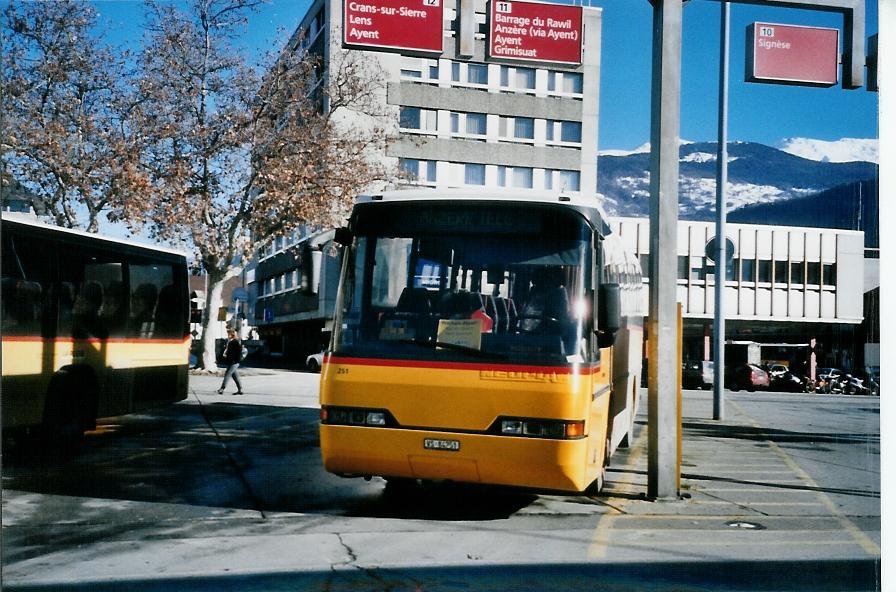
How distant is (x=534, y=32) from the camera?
9.21m

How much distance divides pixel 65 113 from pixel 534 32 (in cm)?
1239

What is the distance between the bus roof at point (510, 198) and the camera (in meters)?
7.58

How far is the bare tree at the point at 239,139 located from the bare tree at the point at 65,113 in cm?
202

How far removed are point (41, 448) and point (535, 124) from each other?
25.2 metres

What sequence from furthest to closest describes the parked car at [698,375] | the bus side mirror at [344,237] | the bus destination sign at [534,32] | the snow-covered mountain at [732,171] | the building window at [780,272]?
the building window at [780,272] < the parked car at [698,375] < the snow-covered mountain at [732,171] < the bus destination sign at [534,32] < the bus side mirror at [344,237]

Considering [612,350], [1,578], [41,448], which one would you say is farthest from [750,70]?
[41,448]

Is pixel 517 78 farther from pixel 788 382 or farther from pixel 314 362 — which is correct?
pixel 788 382

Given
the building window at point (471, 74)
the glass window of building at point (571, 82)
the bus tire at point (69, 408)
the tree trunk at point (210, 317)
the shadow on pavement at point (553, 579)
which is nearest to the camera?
the shadow on pavement at point (553, 579)

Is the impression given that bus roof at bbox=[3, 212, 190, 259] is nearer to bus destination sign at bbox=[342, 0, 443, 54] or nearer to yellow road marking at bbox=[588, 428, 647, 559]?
bus destination sign at bbox=[342, 0, 443, 54]

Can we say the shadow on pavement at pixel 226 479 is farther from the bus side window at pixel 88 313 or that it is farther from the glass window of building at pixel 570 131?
the glass window of building at pixel 570 131

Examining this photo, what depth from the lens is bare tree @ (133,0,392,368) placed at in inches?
914

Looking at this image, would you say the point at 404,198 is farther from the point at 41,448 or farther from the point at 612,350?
the point at 41,448

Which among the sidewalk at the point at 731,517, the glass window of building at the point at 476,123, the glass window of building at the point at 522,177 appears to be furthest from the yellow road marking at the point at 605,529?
the glass window of building at the point at 522,177

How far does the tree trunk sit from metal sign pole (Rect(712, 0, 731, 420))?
15.5m
